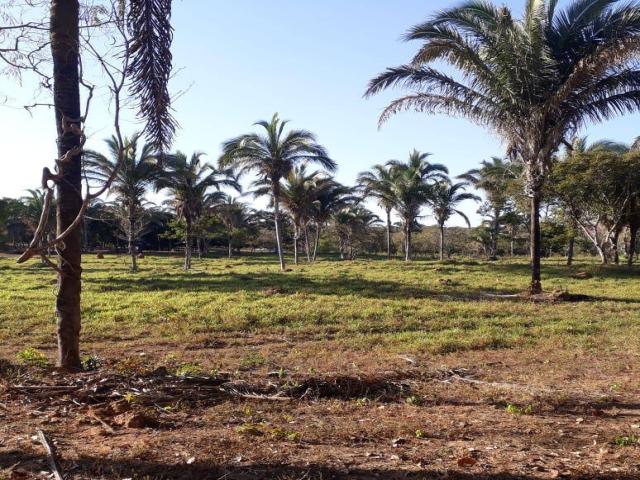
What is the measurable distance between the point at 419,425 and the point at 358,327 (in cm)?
607

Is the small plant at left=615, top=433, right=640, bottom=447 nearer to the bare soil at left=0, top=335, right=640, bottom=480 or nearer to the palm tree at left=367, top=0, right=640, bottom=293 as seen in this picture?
the bare soil at left=0, top=335, right=640, bottom=480

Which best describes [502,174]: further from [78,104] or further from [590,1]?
[78,104]

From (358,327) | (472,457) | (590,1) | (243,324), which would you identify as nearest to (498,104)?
(590,1)

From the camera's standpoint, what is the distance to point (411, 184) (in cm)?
2991

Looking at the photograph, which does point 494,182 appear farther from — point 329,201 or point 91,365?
point 91,365

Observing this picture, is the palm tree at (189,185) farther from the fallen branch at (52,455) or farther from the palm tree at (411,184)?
the fallen branch at (52,455)

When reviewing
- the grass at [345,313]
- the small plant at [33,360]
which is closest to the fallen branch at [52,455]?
the small plant at [33,360]

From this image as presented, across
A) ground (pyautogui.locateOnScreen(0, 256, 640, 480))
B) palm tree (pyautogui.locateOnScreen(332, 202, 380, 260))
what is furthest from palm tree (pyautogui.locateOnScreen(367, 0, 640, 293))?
palm tree (pyautogui.locateOnScreen(332, 202, 380, 260))

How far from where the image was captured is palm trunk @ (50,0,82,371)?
5559mm

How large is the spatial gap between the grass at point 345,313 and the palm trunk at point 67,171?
2.68 meters

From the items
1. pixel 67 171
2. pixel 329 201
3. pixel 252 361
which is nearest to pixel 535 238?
pixel 252 361

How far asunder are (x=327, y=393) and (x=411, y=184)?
25.5 m

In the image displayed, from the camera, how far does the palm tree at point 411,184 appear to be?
98.8 feet

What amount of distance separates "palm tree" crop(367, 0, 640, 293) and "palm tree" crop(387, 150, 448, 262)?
15439 mm
